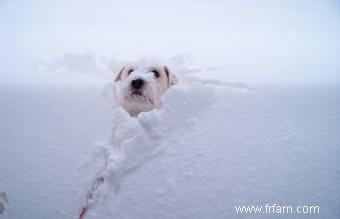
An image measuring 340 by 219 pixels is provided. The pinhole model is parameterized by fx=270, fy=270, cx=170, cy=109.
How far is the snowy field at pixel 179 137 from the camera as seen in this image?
5.69 feet

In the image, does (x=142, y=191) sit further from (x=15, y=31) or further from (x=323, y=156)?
(x=15, y=31)

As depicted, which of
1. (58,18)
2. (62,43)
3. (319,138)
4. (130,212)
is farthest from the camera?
(58,18)

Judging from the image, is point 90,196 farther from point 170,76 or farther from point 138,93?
point 170,76

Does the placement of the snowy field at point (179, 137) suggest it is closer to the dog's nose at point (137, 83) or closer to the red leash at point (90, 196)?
the red leash at point (90, 196)

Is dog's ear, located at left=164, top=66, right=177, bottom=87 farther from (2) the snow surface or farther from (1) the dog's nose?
(2) the snow surface

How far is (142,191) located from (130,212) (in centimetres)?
15

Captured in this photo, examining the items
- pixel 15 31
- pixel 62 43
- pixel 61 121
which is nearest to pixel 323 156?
pixel 61 121

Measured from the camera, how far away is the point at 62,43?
446 centimetres

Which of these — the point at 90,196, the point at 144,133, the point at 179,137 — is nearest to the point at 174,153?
the point at 179,137

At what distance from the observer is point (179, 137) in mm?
2107

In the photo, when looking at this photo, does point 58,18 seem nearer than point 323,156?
No

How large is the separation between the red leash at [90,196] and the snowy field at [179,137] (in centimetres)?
2

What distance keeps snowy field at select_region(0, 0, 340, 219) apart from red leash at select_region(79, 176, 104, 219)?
2cm

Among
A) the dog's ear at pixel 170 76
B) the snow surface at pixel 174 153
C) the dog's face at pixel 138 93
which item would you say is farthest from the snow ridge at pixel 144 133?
the dog's ear at pixel 170 76
